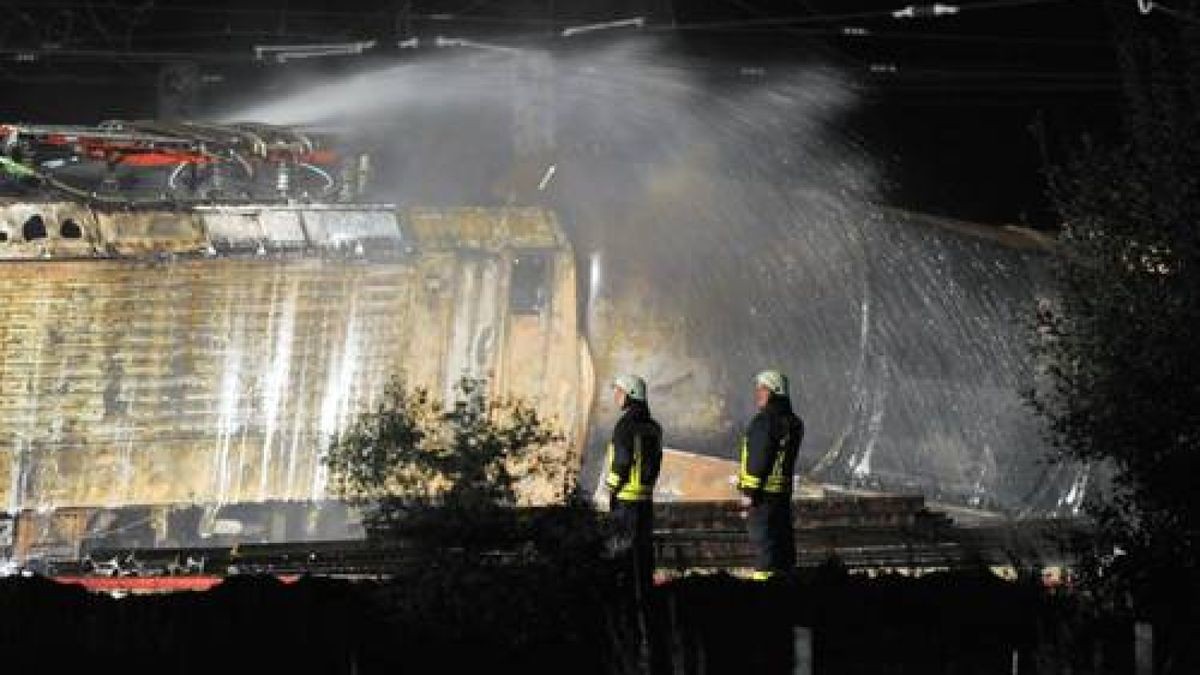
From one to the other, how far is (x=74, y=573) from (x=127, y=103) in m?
11.4

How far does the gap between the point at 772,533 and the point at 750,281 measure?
752cm

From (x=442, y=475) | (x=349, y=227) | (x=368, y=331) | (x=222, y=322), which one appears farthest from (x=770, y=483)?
(x=222, y=322)

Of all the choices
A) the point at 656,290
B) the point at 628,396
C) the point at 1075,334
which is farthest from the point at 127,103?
the point at 1075,334

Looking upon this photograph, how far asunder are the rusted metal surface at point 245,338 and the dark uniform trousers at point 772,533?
5.90 meters

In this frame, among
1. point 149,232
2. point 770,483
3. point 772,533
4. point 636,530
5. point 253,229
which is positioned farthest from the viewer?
point 253,229

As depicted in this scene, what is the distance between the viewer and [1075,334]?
1156 centimetres

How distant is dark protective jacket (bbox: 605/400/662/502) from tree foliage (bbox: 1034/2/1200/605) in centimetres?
297

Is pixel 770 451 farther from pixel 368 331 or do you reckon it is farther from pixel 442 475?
pixel 368 331

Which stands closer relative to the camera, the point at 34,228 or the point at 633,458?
the point at 633,458

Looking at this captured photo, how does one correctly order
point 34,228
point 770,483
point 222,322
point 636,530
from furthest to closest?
point 222,322
point 34,228
point 770,483
point 636,530

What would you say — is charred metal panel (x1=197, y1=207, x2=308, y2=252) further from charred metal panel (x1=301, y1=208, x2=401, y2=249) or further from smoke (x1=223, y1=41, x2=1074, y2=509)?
smoke (x1=223, y1=41, x2=1074, y2=509)

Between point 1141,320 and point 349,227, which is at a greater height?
point 349,227

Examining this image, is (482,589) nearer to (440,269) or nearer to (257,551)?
(257,551)

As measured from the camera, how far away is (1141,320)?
11.1m
